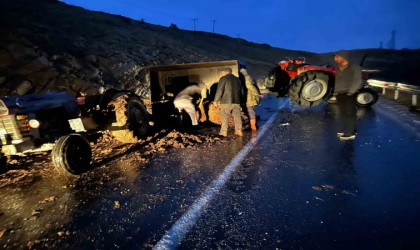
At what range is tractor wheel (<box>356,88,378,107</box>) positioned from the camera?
1080 cm

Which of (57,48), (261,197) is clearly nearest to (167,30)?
(57,48)

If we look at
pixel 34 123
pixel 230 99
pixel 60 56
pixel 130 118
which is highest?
pixel 60 56

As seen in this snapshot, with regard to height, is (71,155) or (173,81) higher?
(173,81)

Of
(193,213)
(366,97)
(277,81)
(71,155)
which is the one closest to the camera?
(193,213)

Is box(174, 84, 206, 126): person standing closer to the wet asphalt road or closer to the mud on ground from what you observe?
the mud on ground

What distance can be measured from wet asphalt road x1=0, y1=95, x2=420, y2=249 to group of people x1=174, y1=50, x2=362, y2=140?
1497 millimetres

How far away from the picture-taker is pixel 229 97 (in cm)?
727

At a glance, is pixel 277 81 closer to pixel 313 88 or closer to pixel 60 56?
pixel 313 88

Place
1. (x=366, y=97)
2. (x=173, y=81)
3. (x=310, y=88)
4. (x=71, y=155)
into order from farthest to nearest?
(x=366, y=97), (x=310, y=88), (x=173, y=81), (x=71, y=155)

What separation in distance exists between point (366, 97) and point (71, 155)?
416 inches

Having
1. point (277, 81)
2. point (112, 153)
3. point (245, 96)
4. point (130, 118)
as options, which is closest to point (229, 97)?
point (245, 96)

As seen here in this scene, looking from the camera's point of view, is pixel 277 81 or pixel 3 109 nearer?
pixel 3 109

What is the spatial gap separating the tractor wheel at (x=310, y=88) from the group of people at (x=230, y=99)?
8.31 ft

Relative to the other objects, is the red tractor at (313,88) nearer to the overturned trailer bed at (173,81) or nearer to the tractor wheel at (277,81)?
the tractor wheel at (277,81)
